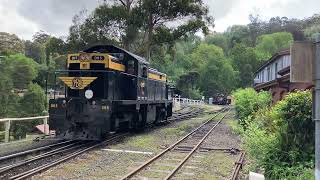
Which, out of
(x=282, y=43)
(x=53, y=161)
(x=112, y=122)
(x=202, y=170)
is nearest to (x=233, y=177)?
(x=202, y=170)

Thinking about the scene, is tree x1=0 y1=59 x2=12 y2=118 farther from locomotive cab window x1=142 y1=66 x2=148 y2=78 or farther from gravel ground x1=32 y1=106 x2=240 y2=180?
gravel ground x1=32 y1=106 x2=240 y2=180

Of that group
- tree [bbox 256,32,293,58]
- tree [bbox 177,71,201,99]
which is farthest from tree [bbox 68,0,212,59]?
tree [bbox 256,32,293,58]

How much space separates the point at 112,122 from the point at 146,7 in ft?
61.1

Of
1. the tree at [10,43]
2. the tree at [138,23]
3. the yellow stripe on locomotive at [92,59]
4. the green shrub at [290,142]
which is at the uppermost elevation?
the tree at [10,43]

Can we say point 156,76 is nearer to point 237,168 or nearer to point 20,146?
point 20,146

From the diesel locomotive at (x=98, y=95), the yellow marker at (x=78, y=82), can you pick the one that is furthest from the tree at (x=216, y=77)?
the yellow marker at (x=78, y=82)

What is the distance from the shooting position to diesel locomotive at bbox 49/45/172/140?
15.5 metres

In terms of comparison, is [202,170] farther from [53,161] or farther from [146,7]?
[146,7]

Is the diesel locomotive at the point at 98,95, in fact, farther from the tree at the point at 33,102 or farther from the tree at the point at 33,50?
the tree at the point at 33,50

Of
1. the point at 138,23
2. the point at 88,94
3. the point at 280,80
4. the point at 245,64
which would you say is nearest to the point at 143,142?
the point at 88,94

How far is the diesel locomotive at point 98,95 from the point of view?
15484 millimetres

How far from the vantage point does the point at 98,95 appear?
1678 cm

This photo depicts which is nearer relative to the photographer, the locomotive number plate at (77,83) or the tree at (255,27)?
the locomotive number plate at (77,83)

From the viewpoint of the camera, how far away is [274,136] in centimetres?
983
